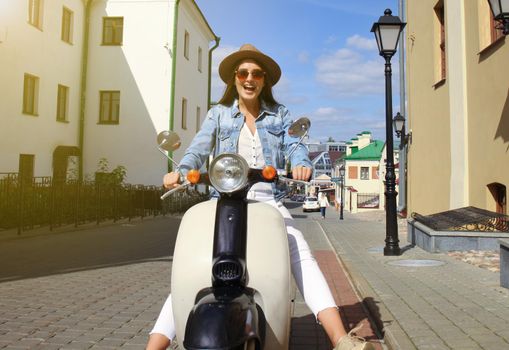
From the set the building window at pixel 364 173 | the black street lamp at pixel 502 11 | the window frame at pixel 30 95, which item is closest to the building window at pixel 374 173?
the building window at pixel 364 173

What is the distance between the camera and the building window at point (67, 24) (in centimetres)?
2103

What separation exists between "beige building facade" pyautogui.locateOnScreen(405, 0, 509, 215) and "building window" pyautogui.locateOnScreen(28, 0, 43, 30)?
13527 mm

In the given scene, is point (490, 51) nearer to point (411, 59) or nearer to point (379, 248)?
point (379, 248)

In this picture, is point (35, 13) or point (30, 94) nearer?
point (35, 13)

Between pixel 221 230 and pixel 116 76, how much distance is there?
22178 mm

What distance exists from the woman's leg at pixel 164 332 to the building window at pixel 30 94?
686 inches

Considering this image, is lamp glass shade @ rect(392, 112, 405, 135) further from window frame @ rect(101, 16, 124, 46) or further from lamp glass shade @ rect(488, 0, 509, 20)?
lamp glass shade @ rect(488, 0, 509, 20)

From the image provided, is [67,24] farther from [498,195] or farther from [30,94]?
[498,195]

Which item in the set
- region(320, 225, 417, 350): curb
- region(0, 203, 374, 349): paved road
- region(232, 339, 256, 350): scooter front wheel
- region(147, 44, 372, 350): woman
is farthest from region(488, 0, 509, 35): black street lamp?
region(232, 339, 256, 350): scooter front wheel

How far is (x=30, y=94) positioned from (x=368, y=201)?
1573 inches

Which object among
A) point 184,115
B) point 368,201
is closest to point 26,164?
point 184,115

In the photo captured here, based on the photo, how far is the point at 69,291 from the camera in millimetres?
6137

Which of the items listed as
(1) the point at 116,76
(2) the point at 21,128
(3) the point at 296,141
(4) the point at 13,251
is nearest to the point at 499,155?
(3) the point at 296,141

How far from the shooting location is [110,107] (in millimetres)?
23297
